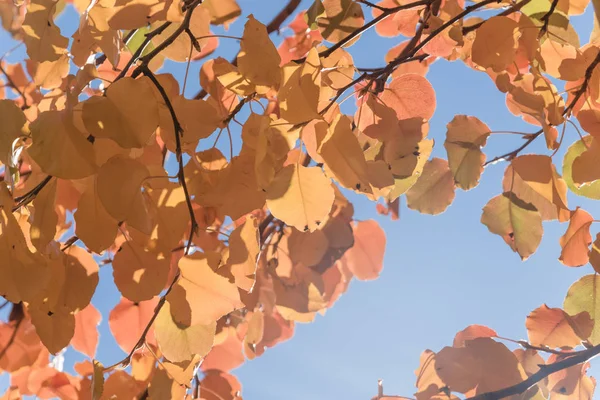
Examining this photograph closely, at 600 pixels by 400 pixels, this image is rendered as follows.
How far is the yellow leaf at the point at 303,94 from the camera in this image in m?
0.35

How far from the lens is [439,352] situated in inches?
21.2

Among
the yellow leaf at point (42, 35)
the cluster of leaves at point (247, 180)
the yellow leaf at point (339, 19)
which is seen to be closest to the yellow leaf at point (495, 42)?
the cluster of leaves at point (247, 180)

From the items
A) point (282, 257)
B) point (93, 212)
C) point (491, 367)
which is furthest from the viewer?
point (282, 257)

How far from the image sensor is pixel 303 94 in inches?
13.7

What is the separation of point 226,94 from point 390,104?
0.55 feet

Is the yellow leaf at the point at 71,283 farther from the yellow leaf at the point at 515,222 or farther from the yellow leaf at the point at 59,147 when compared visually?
the yellow leaf at the point at 515,222

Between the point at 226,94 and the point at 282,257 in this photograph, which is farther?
the point at 282,257

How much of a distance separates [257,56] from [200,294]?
19cm

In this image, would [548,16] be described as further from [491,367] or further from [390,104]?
[491,367]

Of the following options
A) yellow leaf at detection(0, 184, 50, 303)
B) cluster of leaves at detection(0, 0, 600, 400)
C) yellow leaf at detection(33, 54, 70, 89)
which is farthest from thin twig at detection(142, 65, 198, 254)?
yellow leaf at detection(33, 54, 70, 89)

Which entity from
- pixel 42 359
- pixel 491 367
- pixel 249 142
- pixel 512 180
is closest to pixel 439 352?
pixel 491 367

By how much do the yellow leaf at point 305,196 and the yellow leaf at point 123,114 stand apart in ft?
0.34

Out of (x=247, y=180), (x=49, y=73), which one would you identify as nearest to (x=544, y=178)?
(x=247, y=180)

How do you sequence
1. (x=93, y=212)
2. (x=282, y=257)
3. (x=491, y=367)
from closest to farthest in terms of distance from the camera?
(x=93, y=212), (x=491, y=367), (x=282, y=257)
